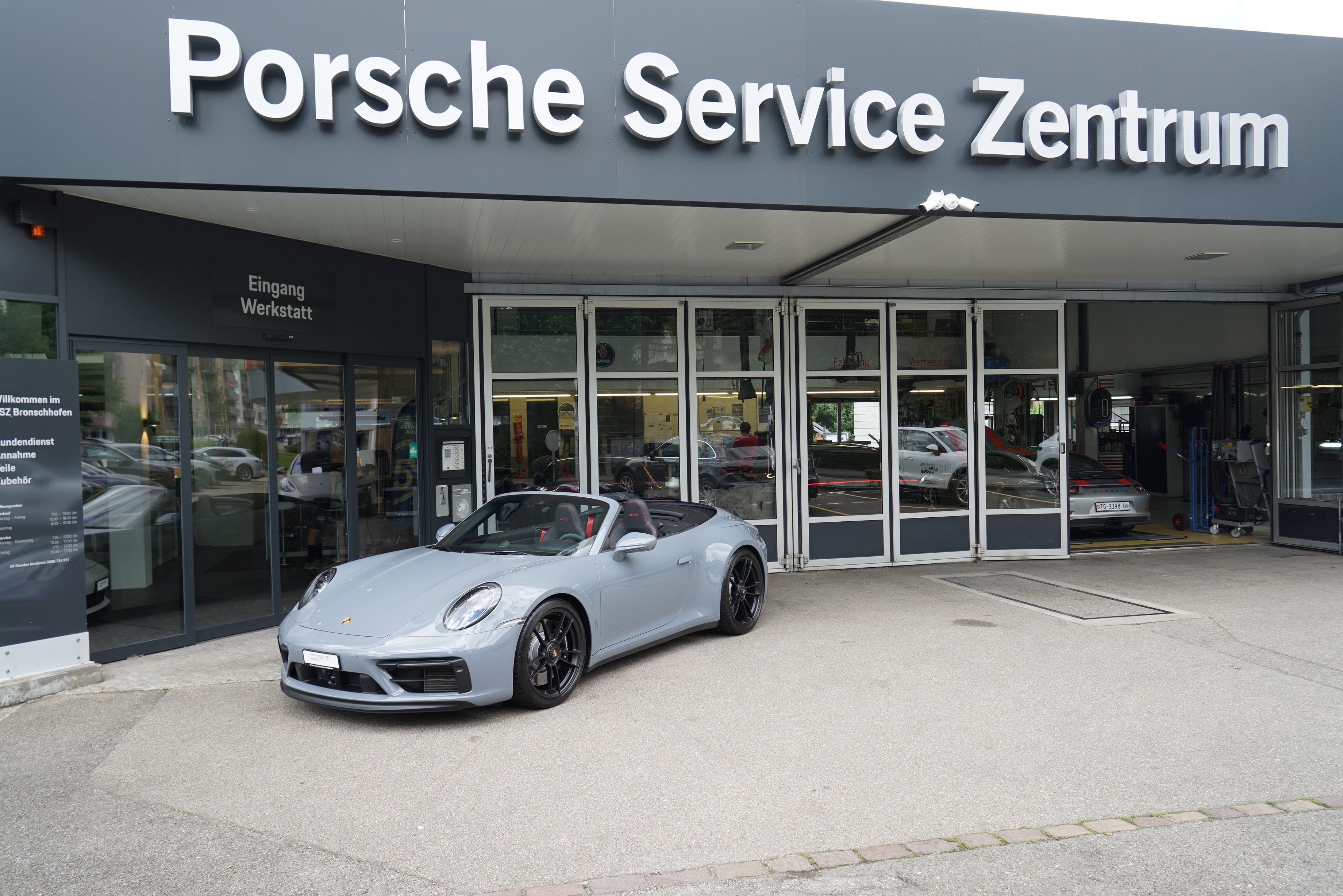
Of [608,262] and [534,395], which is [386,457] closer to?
[534,395]

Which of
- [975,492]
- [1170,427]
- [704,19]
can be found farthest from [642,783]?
[1170,427]

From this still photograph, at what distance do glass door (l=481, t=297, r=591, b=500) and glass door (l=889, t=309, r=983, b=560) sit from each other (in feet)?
12.7

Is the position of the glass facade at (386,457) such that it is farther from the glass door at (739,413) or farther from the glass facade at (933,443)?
the glass facade at (933,443)

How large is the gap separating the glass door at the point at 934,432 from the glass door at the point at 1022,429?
0.18 meters

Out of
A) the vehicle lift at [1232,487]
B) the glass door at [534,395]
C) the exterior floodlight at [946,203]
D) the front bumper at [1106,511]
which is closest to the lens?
the exterior floodlight at [946,203]

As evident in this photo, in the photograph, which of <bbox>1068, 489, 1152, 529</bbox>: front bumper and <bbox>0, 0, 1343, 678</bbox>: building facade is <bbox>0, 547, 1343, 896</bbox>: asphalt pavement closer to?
<bbox>0, 0, 1343, 678</bbox>: building facade

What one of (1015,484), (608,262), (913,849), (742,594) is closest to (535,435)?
(608,262)

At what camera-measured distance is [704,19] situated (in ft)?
21.9

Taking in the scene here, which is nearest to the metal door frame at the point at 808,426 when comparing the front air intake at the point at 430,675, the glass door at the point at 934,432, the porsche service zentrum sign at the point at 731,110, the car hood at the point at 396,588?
the glass door at the point at 934,432

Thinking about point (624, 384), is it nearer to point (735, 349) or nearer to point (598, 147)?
point (735, 349)

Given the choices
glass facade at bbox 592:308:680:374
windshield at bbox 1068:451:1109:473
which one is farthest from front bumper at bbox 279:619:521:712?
windshield at bbox 1068:451:1109:473

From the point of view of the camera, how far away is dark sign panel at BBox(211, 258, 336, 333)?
23.7 feet

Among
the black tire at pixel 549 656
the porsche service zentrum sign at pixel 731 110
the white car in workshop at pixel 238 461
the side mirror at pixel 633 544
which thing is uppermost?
the porsche service zentrum sign at pixel 731 110

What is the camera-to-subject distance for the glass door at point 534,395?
9.63 metres
